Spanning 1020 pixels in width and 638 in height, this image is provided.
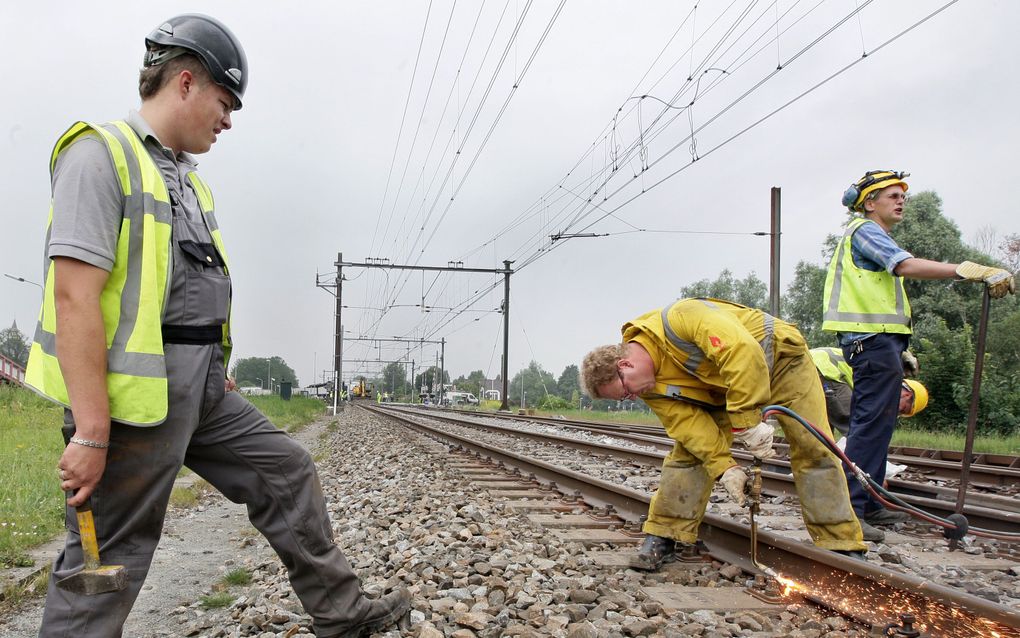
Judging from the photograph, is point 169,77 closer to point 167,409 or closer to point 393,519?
point 167,409

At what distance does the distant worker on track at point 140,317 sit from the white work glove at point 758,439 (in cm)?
200

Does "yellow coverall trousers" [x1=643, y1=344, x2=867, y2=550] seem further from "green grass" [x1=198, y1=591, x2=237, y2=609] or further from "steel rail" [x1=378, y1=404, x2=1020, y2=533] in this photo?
"green grass" [x1=198, y1=591, x2=237, y2=609]

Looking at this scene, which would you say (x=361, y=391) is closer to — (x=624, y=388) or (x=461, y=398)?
(x=461, y=398)

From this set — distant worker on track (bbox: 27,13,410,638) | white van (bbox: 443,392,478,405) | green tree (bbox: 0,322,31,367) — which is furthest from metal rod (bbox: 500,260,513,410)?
green tree (bbox: 0,322,31,367)

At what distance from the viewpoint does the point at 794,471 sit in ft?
12.2

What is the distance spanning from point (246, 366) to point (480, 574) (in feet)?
580

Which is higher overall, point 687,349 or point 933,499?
point 687,349

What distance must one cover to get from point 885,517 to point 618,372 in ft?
7.70

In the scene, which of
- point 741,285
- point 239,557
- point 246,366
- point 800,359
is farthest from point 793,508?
point 246,366

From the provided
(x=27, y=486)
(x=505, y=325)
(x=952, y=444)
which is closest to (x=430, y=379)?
(x=505, y=325)

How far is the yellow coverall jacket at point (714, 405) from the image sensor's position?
11.3 ft

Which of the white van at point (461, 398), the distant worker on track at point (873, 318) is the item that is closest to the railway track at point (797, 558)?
the distant worker on track at point (873, 318)

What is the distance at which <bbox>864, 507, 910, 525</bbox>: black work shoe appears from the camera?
15.2 feet

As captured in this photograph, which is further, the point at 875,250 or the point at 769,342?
the point at 875,250
